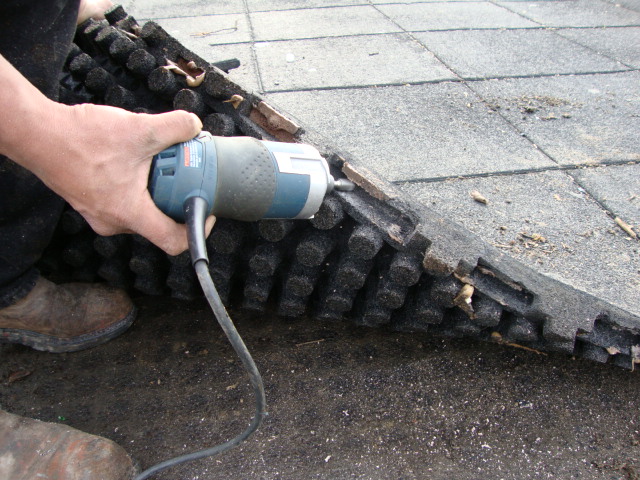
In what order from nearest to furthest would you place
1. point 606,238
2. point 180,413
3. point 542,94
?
point 180,413, point 606,238, point 542,94

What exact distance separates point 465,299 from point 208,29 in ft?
13.9

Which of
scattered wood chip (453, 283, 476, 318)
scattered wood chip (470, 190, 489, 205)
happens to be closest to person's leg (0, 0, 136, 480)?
scattered wood chip (453, 283, 476, 318)

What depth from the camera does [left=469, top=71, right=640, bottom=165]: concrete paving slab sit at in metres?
2.97

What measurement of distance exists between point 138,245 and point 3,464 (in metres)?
0.83

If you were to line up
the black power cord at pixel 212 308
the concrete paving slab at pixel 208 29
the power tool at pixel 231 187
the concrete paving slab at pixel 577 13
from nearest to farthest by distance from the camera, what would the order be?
1. the black power cord at pixel 212 308
2. the power tool at pixel 231 187
3. the concrete paving slab at pixel 208 29
4. the concrete paving slab at pixel 577 13

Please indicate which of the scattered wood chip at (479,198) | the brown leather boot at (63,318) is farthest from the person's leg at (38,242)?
the scattered wood chip at (479,198)

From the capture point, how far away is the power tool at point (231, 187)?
1.31 metres

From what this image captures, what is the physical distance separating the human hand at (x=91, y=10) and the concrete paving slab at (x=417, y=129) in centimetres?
136

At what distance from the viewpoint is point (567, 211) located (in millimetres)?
2473

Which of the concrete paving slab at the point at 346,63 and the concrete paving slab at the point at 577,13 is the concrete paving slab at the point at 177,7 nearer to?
the concrete paving slab at the point at 346,63

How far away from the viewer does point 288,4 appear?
5703 millimetres

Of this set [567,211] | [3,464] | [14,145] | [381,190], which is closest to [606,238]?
[567,211]

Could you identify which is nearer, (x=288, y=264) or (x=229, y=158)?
(x=229, y=158)

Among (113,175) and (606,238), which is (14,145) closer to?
(113,175)
